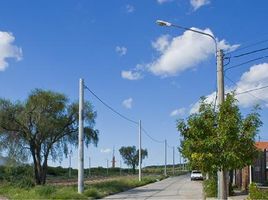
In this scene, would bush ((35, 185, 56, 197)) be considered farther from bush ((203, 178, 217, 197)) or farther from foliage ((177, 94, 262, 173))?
foliage ((177, 94, 262, 173))

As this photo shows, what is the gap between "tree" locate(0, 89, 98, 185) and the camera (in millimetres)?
47031

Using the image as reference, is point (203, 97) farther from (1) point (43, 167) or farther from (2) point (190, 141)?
(1) point (43, 167)

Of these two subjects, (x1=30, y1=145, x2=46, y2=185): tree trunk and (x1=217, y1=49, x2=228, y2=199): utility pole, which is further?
(x1=30, y1=145, x2=46, y2=185): tree trunk

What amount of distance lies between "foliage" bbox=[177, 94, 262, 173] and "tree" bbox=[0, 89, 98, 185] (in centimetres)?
2804

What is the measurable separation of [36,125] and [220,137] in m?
29.9

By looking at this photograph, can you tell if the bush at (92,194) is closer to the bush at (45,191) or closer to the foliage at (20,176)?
the bush at (45,191)

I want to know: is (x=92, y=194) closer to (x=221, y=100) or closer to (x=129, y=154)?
(x=221, y=100)

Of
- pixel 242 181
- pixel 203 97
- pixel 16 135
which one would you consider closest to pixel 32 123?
pixel 16 135

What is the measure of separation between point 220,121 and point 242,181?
25.1m

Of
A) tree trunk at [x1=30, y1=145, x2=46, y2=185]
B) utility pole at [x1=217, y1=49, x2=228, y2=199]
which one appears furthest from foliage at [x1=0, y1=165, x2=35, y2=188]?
utility pole at [x1=217, y1=49, x2=228, y2=199]

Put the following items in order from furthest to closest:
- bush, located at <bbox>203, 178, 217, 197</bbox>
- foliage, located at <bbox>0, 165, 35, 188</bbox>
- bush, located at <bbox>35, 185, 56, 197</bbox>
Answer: foliage, located at <bbox>0, 165, 35, 188</bbox> → bush, located at <bbox>35, 185, 56, 197</bbox> → bush, located at <bbox>203, 178, 217, 197</bbox>

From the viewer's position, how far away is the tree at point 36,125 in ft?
154

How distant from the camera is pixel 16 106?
47812 millimetres

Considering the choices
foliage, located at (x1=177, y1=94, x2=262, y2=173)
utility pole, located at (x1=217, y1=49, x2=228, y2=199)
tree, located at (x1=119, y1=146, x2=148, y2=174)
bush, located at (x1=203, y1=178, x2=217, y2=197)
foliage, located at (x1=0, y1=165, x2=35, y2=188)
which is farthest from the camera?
tree, located at (x1=119, y1=146, x2=148, y2=174)
